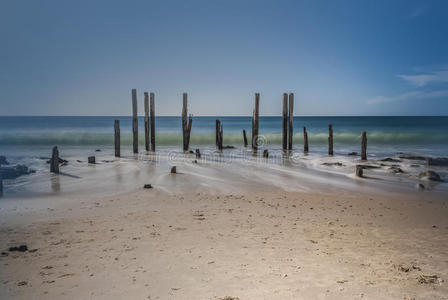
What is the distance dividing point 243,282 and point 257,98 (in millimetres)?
19881

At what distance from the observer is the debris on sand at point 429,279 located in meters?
3.80

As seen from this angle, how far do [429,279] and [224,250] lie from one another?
2731 mm

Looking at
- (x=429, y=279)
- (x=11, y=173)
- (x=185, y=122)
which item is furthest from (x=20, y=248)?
(x=185, y=122)

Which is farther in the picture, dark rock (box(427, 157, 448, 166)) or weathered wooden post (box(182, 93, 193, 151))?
weathered wooden post (box(182, 93, 193, 151))

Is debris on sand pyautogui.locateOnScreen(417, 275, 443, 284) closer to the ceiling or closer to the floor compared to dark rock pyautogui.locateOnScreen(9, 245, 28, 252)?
closer to the floor

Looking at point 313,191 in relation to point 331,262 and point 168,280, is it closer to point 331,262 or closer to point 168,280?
point 331,262

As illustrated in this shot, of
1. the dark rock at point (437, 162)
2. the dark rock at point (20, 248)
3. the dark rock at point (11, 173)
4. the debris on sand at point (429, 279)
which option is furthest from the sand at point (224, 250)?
the dark rock at point (437, 162)

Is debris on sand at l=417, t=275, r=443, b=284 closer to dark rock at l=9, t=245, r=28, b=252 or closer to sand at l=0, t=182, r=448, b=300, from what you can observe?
sand at l=0, t=182, r=448, b=300

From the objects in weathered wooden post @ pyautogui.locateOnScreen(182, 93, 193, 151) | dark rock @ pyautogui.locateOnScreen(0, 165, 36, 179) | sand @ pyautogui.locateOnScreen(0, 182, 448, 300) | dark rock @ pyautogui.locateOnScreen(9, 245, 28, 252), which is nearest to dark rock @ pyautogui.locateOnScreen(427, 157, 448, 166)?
sand @ pyautogui.locateOnScreen(0, 182, 448, 300)

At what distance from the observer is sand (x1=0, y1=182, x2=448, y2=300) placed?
12.0ft

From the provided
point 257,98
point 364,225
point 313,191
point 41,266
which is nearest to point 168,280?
point 41,266

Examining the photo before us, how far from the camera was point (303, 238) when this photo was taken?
17.6ft

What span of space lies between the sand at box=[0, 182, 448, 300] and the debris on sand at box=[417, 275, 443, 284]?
0.02 metres

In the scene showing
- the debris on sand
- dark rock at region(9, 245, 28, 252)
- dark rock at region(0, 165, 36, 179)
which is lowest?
the debris on sand
